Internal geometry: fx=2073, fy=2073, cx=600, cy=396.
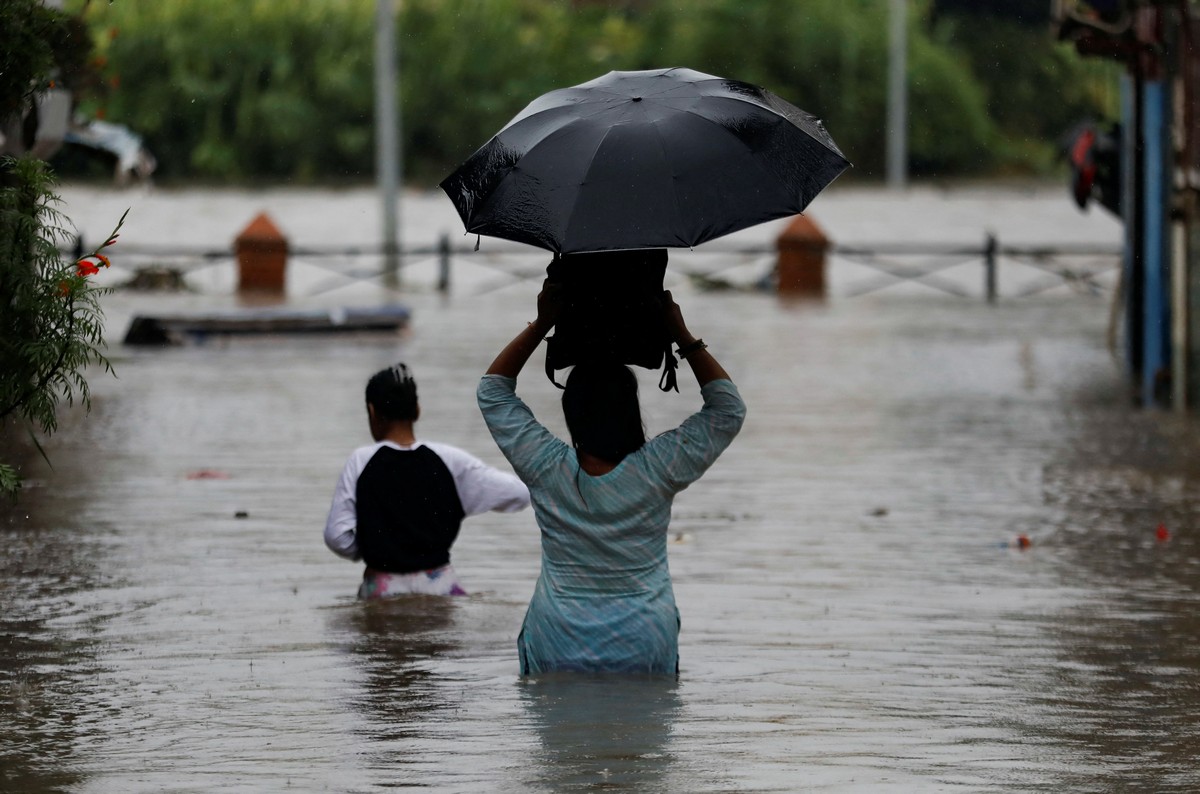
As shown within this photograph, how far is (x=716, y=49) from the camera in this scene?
5541 centimetres

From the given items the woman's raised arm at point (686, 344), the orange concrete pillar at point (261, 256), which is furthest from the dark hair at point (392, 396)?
the orange concrete pillar at point (261, 256)

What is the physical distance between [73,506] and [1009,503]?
189 inches

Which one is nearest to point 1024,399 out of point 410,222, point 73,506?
point 73,506

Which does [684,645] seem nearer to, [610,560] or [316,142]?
[610,560]

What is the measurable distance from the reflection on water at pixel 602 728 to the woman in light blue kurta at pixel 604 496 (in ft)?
0.21

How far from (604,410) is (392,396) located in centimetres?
174

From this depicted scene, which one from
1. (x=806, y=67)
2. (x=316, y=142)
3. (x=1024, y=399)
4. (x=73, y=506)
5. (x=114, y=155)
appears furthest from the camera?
(x=806, y=67)

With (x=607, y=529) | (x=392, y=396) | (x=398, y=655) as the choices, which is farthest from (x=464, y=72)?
(x=607, y=529)

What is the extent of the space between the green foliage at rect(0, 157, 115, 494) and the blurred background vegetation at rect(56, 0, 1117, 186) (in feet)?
140

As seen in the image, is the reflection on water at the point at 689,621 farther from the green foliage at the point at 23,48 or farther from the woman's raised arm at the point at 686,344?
the green foliage at the point at 23,48

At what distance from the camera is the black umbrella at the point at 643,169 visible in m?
5.60

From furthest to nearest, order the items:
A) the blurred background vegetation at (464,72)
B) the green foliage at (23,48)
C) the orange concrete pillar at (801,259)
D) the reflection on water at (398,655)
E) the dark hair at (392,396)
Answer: the blurred background vegetation at (464,72)
the orange concrete pillar at (801,259)
the dark hair at (392,396)
the green foliage at (23,48)
the reflection on water at (398,655)

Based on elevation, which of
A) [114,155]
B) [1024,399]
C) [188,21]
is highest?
[188,21]

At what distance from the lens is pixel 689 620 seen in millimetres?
7621
